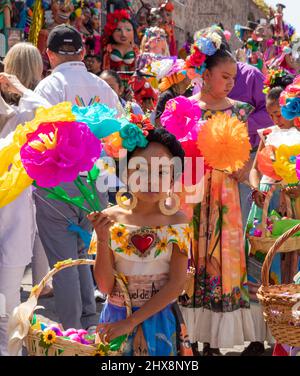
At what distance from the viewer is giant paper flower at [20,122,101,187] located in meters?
3.14

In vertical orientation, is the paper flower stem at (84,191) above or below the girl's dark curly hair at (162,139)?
below

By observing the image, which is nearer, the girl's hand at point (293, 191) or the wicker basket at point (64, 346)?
the wicker basket at point (64, 346)

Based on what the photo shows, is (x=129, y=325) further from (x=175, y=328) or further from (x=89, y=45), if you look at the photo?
(x=89, y=45)

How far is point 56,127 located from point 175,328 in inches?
37.5

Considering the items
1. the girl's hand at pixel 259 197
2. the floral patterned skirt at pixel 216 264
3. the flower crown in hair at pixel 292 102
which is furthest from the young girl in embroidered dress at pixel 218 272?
the flower crown in hair at pixel 292 102

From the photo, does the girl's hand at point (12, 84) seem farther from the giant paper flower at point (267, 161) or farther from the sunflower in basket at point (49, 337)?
the sunflower in basket at point (49, 337)

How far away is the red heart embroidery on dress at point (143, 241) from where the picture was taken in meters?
3.54

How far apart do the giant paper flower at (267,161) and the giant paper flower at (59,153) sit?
2.26m

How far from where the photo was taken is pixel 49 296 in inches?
263

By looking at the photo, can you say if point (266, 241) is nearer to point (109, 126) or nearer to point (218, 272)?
point (218, 272)

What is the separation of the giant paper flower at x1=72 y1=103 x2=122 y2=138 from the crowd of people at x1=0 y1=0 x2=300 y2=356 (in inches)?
3.4

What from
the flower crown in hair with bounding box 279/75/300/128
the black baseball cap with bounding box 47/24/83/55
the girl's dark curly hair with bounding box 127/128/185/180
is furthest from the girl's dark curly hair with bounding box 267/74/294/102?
the girl's dark curly hair with bounding box 127/128/185/180
